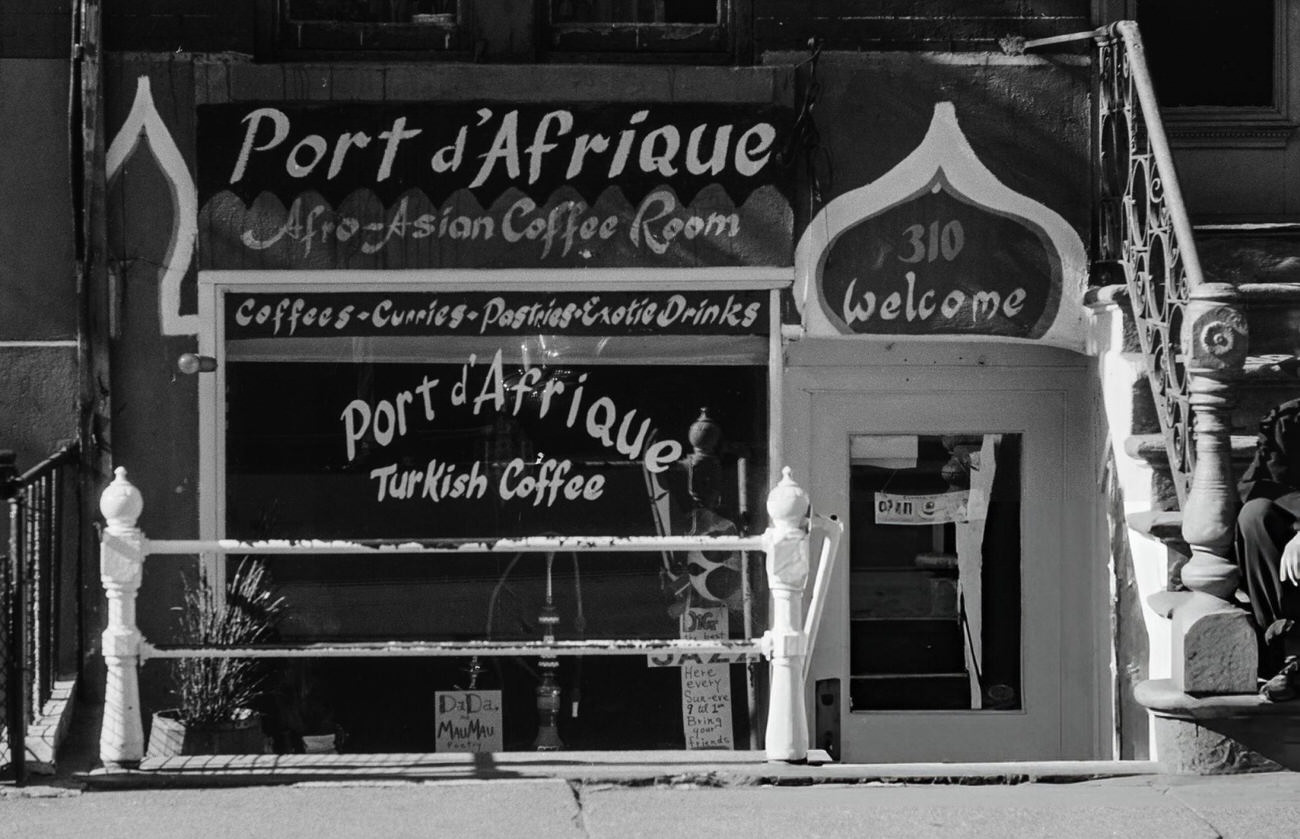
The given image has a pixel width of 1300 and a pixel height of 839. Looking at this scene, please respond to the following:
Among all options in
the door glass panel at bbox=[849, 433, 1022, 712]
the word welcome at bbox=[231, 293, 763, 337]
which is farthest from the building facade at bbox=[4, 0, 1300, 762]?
the door glass panel at bbox=[849, 433, 1022, 712]

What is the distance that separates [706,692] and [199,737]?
246 centimetres

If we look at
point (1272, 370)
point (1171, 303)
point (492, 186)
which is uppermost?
point (492, 186)

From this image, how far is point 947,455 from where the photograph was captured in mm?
8484

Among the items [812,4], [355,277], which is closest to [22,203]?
[355,277]

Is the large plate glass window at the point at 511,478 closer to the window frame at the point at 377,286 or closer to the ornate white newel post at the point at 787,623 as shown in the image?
the window frame at the point at 377,286

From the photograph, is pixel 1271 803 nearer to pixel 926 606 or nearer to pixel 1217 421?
pixel 1217 421

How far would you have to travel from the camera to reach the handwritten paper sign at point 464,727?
8.16 meters

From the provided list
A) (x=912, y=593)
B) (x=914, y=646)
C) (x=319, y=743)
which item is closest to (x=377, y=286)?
(x=319, y=743)

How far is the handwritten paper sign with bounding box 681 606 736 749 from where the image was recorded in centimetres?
818

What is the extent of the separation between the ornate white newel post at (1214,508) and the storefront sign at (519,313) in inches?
97.7

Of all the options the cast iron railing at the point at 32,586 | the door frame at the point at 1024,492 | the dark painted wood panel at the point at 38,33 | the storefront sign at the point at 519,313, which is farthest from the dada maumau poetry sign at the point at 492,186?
the cast iron railing at the point at 32,586

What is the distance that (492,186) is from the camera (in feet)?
26.1

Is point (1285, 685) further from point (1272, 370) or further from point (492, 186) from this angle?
point (492, 186)

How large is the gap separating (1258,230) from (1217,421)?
5.79 ft
